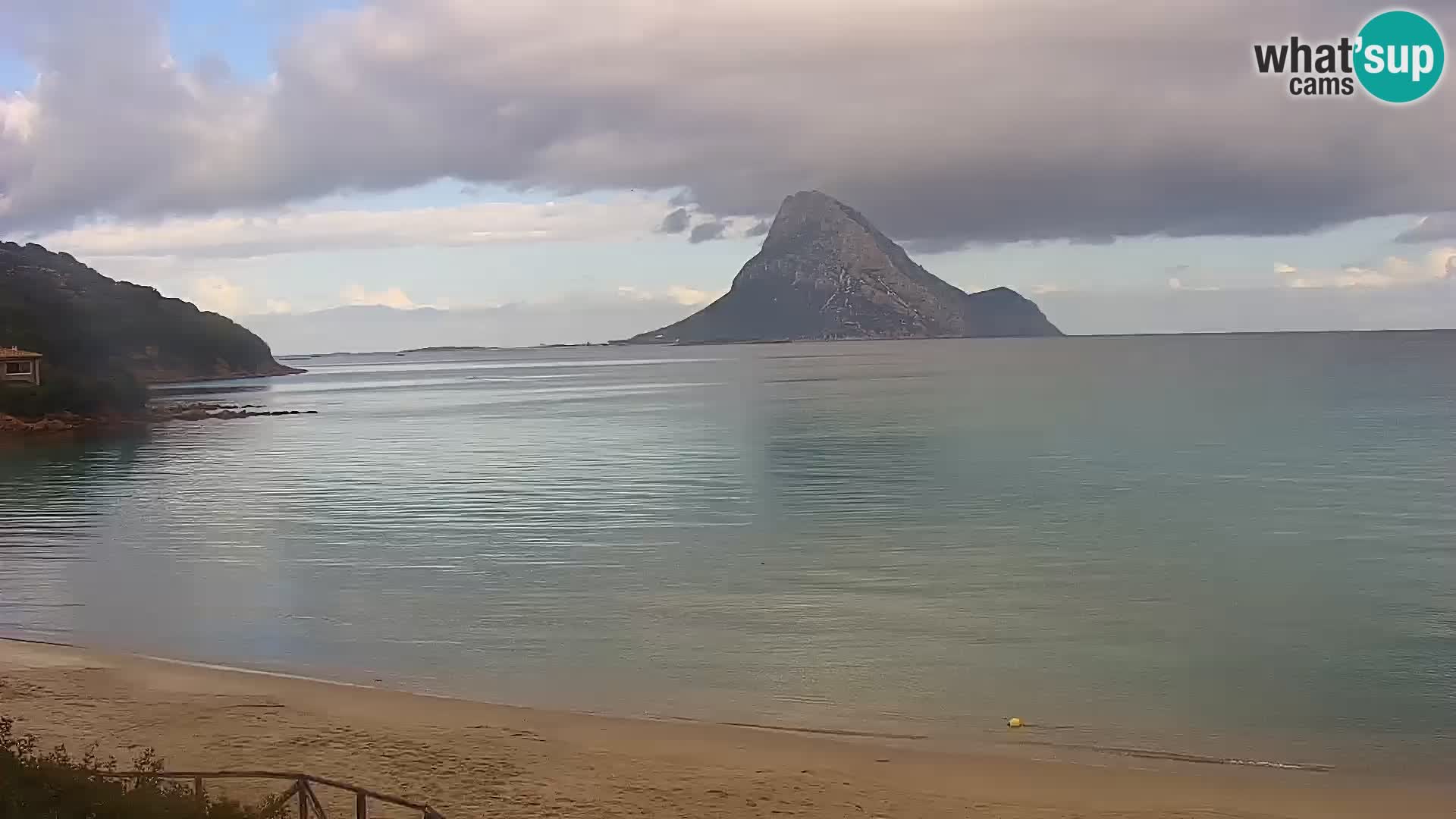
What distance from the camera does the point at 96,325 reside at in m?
144

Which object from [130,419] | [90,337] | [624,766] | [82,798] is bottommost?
[624,766]

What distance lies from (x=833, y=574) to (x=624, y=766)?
15291 mm

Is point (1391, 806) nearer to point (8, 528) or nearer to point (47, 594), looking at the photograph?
point (47, 594)

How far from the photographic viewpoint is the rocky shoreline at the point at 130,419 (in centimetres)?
9069

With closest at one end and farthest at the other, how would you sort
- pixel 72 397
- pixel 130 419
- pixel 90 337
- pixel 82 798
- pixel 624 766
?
pixel 82 798, pixel 624 766, pixel 72 397, pixel 130 419, pixel 90 337

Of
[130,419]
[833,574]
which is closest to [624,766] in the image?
[833,574]

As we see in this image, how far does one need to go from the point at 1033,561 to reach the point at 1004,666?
36.3ft

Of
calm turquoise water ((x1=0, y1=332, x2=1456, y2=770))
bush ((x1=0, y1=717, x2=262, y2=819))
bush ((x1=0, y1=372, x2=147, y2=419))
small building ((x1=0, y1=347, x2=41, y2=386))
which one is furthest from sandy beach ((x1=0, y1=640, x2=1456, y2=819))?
small building ((x1=0, y1=347, x2=41, y2=386))

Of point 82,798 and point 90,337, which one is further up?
point 90,337

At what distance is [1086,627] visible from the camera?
25.1 m

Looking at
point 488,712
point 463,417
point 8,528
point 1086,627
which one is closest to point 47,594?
point 8,528

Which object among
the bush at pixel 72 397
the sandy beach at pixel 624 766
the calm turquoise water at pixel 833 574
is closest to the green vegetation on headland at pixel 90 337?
the bush at pixel 72 397

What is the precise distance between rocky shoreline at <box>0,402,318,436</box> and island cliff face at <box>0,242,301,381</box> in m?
8.21

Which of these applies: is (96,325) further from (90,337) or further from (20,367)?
(20,367)
